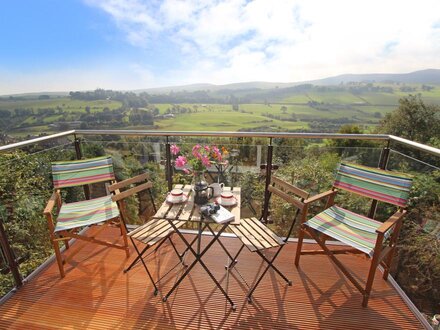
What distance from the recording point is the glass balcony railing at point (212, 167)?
2.24 metres

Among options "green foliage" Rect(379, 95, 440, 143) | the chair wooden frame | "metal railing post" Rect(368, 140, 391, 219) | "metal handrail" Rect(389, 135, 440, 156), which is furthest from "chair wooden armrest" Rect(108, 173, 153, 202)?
"green foliage" Rect(379, 95, 440, 143)

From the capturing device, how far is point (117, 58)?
673 inches

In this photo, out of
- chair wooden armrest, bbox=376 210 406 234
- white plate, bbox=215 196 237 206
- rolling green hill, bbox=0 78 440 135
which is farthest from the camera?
rolling green hill, bbox=0 78 440 135

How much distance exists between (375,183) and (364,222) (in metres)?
0.39

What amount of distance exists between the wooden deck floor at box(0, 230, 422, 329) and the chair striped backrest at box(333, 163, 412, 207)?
77cm


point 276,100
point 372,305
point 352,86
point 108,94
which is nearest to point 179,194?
point 372,305

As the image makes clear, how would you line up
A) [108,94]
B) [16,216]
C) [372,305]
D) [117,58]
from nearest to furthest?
[372,305] < [16,216] < [108,94] < [117,58]

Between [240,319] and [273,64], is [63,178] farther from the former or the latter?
[273,64]

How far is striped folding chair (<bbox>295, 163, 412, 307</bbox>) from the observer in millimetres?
1835

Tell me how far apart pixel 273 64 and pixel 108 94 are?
1088 centimetres

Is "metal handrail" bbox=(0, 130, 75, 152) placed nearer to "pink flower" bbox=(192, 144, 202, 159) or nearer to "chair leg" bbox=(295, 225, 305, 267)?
"pink flower" bbox=(192, 144, 202, 159)

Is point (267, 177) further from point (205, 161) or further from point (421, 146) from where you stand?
point (421, 146)

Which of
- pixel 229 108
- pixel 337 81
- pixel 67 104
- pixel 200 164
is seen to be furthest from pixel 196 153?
pixel 337 81

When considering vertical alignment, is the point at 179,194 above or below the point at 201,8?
below
